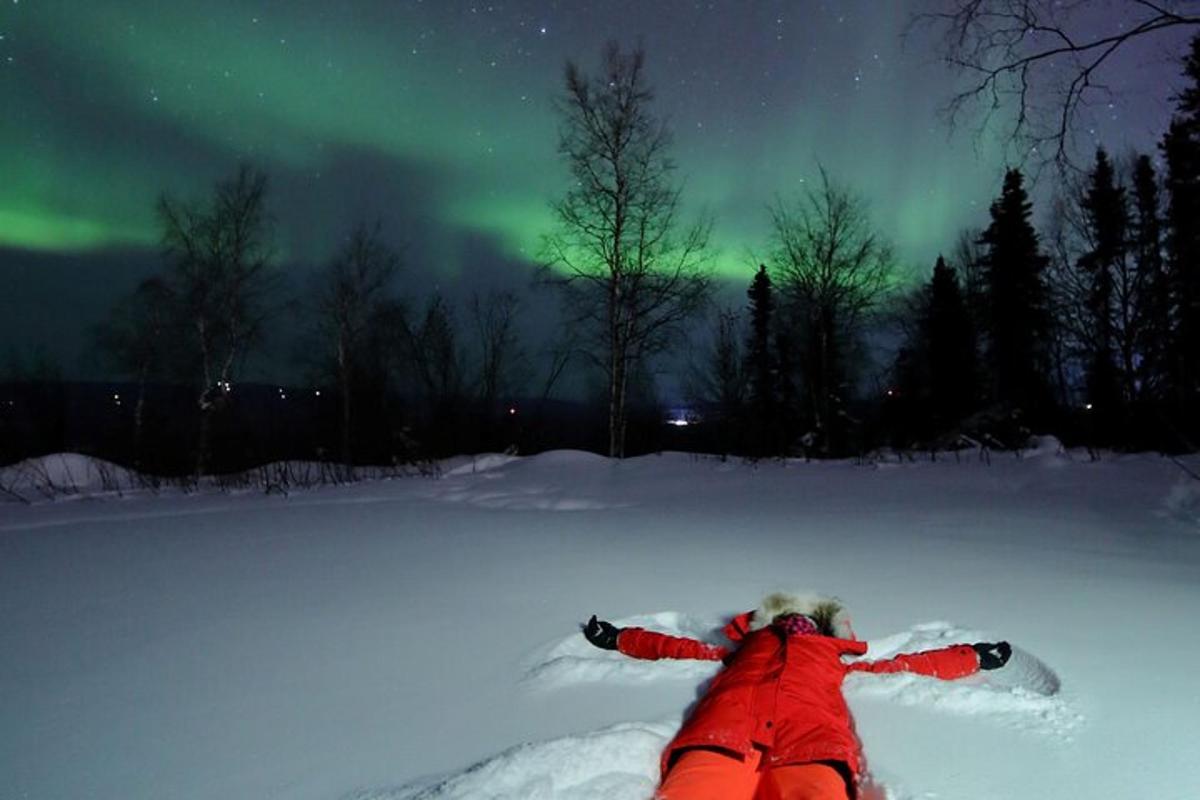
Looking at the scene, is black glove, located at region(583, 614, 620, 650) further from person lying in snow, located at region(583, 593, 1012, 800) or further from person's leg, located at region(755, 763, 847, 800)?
person's leg, located at region(755, 763, 847, 800)

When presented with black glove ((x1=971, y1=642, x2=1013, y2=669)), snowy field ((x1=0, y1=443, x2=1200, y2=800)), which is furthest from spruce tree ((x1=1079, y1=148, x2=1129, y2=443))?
black glove ((x1=971, y1=642, x2=1013, y2=669))

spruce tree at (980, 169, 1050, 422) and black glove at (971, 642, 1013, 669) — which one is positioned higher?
spruce tree at (980, 169, 1050, 422)

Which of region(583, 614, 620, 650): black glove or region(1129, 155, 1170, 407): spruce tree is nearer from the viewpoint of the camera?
region(583, 614, 620, 650): black glove

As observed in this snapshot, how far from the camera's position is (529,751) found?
208cm

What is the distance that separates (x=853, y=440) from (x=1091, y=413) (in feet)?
30.7

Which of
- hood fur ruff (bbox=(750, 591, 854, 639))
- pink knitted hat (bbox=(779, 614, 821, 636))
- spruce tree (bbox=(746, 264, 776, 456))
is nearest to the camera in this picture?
pink knitted hat (bbox=(779, 614, 821, 636))

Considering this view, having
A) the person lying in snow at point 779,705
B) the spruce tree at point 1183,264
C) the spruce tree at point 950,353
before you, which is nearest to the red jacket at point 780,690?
the person lying in snow at point 779,705

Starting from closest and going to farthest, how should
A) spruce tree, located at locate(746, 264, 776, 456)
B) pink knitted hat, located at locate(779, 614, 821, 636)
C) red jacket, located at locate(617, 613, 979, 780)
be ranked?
1. red jacket, located at locate(617, 613, 979, 780)
2. pink knitted hat, located at locate(779, 614, 821, 636)
3. spruce tree, located at locate(746, 264, 776, 456)

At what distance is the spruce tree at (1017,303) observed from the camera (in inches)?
1008

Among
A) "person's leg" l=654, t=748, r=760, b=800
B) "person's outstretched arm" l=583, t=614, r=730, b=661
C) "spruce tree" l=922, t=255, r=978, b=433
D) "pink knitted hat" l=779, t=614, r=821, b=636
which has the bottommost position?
"person's leg" l=654, t=748, r=760, b=800

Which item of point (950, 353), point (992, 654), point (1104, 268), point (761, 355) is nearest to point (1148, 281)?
point (1104, 268)

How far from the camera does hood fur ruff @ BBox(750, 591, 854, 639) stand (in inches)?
120

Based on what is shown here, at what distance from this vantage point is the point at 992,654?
269 cm

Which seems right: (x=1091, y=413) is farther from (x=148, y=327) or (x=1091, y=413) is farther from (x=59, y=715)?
(x=148, y=327)
